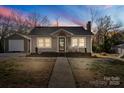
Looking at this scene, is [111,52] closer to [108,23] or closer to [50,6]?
[108,23]

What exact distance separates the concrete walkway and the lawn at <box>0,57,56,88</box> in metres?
0.14

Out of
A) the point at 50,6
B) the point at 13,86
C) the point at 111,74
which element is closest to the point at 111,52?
the point at 111,74

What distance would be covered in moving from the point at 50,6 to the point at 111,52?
6.82 ft

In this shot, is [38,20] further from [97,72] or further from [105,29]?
[97,72]

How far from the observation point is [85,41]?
11.5 m

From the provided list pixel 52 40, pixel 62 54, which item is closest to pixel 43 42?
pixel 52 40

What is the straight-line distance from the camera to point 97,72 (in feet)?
35.6

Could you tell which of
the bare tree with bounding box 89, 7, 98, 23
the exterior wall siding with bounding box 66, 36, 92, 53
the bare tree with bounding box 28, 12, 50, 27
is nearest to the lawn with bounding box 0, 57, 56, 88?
the exterior wall siding with bounding box 66, 36, 92, 53

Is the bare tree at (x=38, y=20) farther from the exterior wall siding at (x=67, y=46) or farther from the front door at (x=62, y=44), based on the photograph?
the front door at (x=62, y=44)

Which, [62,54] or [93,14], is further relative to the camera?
[62,54]

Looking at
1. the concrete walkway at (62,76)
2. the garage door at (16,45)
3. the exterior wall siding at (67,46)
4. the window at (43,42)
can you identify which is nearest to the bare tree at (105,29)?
the exterior wall siding at (67,46)

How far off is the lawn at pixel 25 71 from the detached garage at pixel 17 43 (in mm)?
291

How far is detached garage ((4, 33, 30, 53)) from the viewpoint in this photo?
36.5ft

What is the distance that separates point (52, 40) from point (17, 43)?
3.43ft
